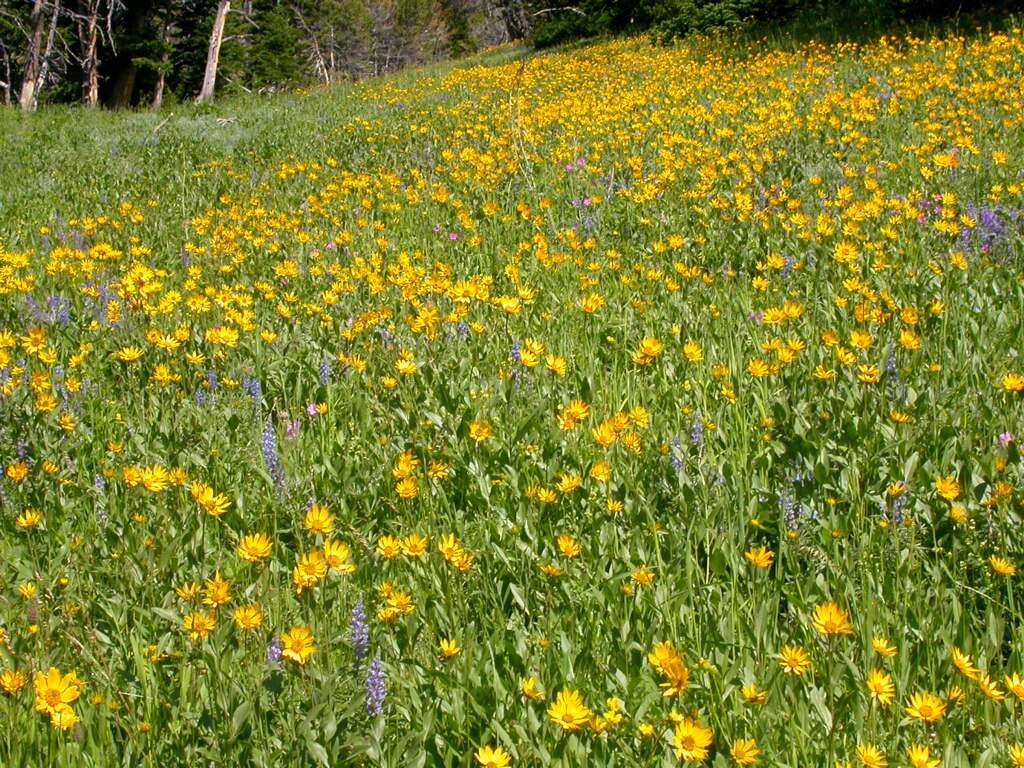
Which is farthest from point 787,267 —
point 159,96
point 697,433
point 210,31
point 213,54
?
point 210,31

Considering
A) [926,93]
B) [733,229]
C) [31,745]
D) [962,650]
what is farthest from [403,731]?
[926,93]

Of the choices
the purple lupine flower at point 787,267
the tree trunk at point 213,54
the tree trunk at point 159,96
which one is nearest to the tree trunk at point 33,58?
the tree trunk at point 159,96

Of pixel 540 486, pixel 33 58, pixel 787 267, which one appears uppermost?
pixel 33 58

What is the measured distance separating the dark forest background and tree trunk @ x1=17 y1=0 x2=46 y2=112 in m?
0.03

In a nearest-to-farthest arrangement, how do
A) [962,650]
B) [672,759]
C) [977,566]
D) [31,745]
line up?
[672,759] < [31,745] < [962,650] < [977,566]

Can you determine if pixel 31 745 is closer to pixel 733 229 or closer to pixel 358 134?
pixel 733 229

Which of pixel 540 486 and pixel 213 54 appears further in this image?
pixel 213 54

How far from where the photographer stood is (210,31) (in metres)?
29.2

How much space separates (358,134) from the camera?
1044 cm

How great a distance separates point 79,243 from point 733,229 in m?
4.22

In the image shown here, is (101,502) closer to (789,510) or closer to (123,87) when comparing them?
(789,510)

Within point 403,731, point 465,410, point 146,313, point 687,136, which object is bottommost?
point 403,731

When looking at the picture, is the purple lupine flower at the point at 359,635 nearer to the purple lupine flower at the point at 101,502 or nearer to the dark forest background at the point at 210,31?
the purple lupine flower at the point at 101,502

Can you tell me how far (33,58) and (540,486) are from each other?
2031cm
